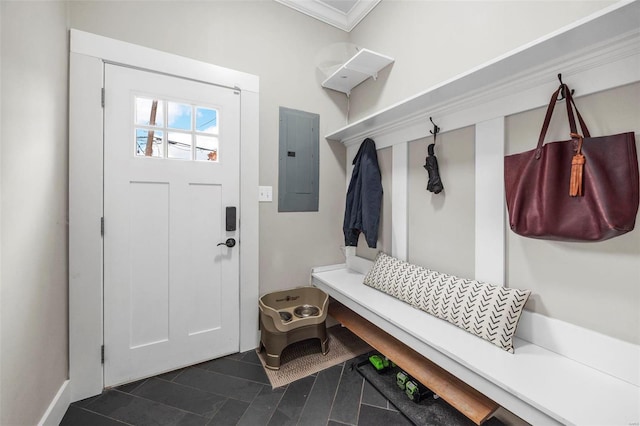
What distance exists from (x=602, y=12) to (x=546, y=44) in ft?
0.56

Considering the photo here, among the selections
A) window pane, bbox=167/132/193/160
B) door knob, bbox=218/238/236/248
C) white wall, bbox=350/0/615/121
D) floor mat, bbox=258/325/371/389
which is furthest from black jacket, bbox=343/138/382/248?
window pane, bbox=167/132/193/160

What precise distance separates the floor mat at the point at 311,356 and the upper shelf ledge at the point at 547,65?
1820 millimetres

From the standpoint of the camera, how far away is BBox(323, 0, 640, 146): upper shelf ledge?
91 cm

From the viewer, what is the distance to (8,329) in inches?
40.4

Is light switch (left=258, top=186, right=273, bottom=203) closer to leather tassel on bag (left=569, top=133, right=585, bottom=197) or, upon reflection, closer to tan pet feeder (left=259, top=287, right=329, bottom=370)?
tan pet feeder (left=259, top=287, right=329, bottom=370)

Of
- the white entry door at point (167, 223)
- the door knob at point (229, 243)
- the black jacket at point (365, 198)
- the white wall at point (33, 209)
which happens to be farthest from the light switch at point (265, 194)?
the white wall at point (33, 209)

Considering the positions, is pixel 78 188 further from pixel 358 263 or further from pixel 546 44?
pixel 546 44

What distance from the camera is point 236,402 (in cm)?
157

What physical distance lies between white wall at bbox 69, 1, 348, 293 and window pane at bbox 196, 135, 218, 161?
14.9 inches

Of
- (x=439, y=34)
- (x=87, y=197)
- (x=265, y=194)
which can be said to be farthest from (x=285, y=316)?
(x=439, y=34)

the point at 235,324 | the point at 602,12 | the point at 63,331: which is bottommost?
the point at 235,324

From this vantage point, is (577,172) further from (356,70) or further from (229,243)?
(229,243)

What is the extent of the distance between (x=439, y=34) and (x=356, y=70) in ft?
2.19

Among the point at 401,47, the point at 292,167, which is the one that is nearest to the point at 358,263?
the point at 292,167
